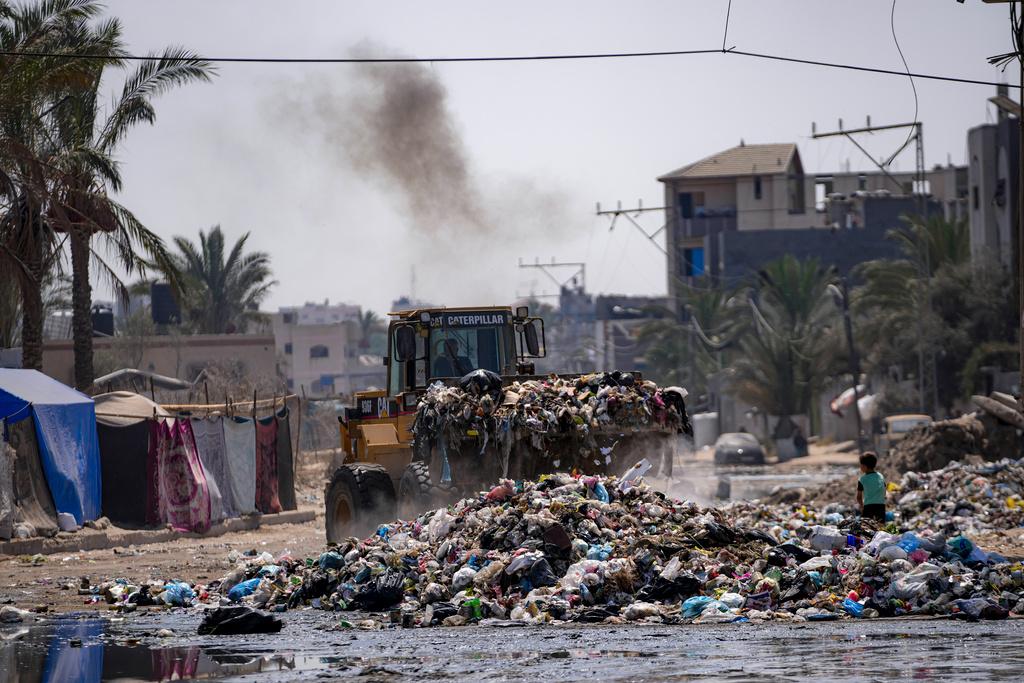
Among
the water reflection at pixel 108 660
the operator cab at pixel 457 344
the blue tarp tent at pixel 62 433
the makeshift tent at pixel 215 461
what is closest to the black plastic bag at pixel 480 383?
the operator cab at pixel 457 344

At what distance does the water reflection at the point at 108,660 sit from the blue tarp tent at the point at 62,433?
8.43 metres

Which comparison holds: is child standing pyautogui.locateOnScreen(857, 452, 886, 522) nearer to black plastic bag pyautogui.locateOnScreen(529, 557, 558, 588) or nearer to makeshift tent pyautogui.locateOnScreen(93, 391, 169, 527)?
black plastic bag pyautogui.locateOnScreen(529, 557, 558, 588)

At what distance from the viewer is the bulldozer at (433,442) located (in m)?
16.8

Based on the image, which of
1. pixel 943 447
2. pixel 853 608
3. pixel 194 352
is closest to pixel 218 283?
pixel 194 352

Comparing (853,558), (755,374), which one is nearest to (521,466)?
(853,558)

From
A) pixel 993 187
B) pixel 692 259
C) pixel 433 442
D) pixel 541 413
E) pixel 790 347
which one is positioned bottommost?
pixel 433 442

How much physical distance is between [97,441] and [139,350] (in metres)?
29.9

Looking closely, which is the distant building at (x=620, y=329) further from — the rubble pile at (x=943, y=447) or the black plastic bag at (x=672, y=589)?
the black plastic bag at (x=672, y=589)

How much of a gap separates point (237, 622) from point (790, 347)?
4968cm

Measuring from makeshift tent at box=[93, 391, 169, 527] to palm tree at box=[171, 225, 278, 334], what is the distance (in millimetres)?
33004

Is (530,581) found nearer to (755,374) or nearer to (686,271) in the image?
(755,374)

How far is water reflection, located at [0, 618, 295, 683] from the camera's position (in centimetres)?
998

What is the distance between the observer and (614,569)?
1323cm

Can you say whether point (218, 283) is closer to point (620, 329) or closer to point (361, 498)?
point (361, 498)
